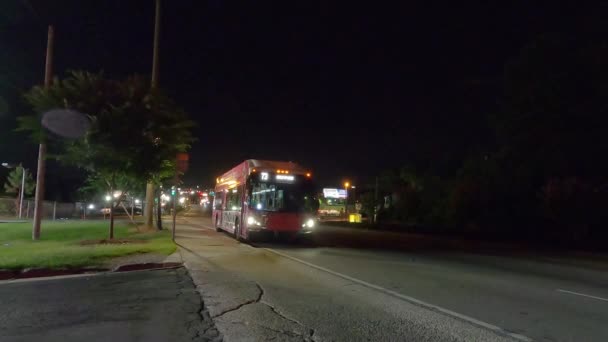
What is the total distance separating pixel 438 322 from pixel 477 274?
266 inches

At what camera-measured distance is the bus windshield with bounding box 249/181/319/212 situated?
2202 centimetres

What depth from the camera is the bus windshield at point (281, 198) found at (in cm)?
2202

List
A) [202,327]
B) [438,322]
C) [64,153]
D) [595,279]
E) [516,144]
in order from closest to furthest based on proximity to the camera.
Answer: [202,327] → [438,322] → [595,279] → [64,153] → [516,144]

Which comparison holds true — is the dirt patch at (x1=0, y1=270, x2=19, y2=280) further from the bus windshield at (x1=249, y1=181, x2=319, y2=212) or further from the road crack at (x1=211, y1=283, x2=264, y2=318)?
the bus windshield at (x1=249, y1=181, x2=319, y2=212)

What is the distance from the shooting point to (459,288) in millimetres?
11648

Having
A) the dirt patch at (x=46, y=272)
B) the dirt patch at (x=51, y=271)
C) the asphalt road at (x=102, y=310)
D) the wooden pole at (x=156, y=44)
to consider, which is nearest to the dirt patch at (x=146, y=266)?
the dirt patch at (x=51, y=271)

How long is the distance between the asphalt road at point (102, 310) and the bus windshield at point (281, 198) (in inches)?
396

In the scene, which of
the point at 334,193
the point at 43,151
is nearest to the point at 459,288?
the point at 43,151

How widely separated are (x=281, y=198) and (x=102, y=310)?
45.2 ft

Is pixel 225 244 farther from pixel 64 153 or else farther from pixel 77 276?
pixel 77 276

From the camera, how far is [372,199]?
6538 centimetres

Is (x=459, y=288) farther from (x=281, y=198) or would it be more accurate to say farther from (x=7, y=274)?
(x=281, y=198)

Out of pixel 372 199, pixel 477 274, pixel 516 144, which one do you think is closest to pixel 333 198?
pixel 372 199

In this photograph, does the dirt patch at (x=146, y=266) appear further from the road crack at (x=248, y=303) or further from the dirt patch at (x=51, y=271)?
the road crack at (x=248, y=303)
